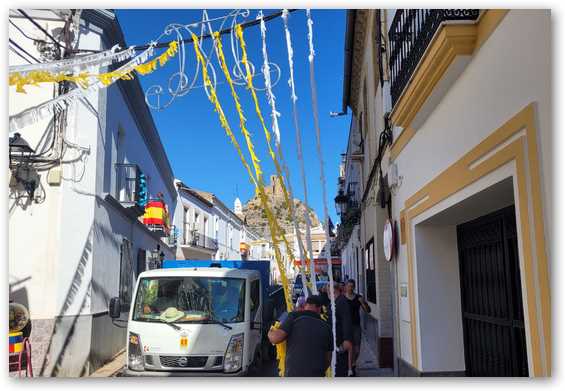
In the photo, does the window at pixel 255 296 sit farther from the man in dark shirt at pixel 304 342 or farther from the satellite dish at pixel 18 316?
the satellite dish at pixel 18 316

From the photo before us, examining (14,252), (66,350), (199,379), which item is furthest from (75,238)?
(199,379)

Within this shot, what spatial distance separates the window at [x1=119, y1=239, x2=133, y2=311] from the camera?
930 centimetres

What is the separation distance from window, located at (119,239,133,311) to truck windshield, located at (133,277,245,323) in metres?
3.42

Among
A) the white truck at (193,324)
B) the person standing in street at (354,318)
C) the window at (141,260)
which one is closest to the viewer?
the white truck at (193,324)

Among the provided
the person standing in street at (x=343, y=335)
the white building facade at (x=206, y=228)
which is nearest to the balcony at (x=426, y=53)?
the person standing in street at (x=343, y=335)

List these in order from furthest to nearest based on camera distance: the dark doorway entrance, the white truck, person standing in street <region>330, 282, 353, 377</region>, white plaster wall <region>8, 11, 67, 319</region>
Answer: white plaster wall <region>8, 11, 67, 319</region>, person standing in street <region>330, 282, 353, 377</region>, the white truck, the dark doorway entrance

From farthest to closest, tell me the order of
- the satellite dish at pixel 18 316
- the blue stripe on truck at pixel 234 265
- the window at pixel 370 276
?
1. the window at pixel 370 276
2. the blue stripe on truck at pixel 234 265
3. the satellite dish at pixel 18 316

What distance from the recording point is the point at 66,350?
6.63m

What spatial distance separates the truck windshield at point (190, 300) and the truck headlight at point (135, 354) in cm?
24

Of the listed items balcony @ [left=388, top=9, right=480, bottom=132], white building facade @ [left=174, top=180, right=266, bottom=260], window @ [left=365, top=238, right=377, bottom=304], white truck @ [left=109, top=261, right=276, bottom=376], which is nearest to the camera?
balcony @ [left=388, top=9, right=480, bottom=132]

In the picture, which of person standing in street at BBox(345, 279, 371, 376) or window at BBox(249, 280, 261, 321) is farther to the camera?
person standing in street at BBox(345, 279, 371, 376)

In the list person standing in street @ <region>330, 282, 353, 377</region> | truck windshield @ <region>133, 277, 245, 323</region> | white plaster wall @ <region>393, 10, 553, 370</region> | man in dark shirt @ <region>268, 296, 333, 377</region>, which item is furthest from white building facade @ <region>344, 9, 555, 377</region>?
truck windshield @ <region>133, 277, 245, 323</region>

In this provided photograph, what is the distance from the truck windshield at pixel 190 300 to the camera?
5.71 meters

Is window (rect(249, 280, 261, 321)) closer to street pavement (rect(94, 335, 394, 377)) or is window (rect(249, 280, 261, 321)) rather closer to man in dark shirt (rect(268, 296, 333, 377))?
street pavement (rect(94, 335, 394, 377))
